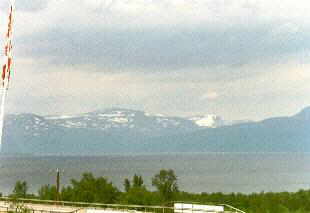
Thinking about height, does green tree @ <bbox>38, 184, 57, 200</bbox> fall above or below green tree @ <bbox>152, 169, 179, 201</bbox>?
below

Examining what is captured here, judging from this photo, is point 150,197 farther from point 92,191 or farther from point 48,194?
point 48,194

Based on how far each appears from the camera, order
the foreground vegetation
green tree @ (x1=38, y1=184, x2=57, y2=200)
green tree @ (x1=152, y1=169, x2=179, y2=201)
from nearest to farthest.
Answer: the foreground vegetation → green tree @ (x1=38, y1=184, x2=57, y2=200) → green tree @ (x1=152, y1=169, x2=179, y2=201)

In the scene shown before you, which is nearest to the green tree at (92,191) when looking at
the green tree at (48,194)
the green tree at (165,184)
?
the green tree at (48,194)

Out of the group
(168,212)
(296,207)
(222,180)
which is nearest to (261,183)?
(222,180)

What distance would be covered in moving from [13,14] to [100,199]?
160ft

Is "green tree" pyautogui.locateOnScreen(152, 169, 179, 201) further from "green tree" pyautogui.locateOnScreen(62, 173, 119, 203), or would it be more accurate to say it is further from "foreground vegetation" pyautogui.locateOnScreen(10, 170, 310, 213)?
"green tree" pyautogui.locateOnScreen(62, 173, 119, 203)

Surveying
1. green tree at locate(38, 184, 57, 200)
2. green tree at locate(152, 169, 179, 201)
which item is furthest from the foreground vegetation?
green tree at locate(152, 169, 179, 201)

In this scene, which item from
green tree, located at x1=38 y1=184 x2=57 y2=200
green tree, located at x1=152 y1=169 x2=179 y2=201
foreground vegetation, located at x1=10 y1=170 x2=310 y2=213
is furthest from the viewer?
green tree, located at x1=152 y1=169 x2=179 y2=201

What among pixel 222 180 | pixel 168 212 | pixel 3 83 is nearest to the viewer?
pixel 3 83

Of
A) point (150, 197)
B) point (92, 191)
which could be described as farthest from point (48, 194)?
point (150, 197)

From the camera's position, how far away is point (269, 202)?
59719 mm

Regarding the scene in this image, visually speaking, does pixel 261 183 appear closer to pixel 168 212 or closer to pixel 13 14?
pixel 168 212

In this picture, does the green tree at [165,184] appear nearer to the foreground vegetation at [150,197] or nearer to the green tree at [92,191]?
the foreground vegetation at [150,197]

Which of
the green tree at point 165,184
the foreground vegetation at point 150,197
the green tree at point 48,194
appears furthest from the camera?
the green tree at point 165,184
